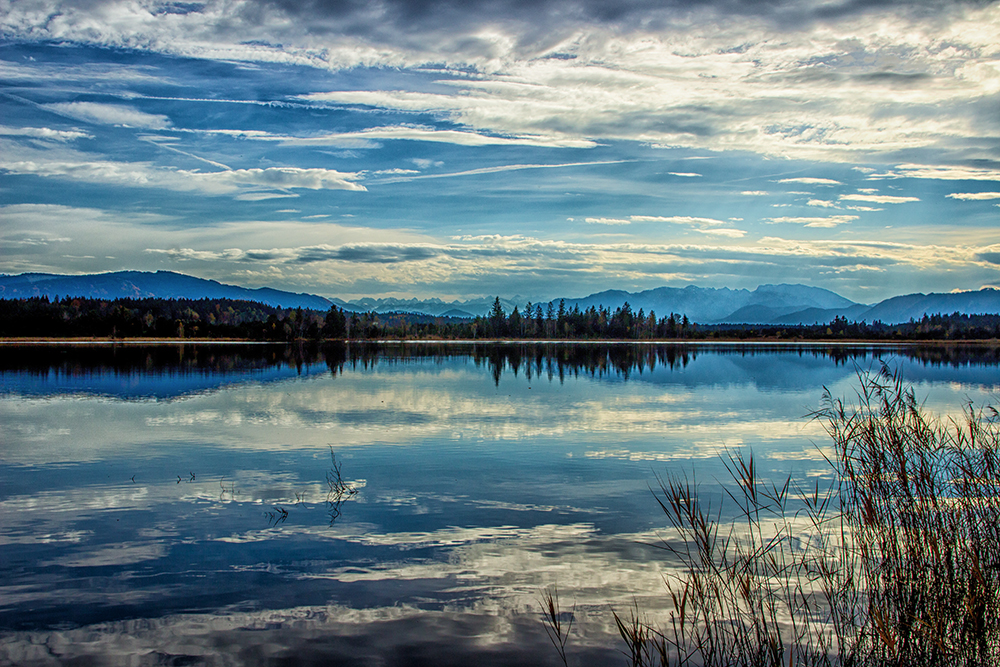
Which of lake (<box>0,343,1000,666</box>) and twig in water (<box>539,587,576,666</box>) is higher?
lake (<box>0,343,1000,666</box>)

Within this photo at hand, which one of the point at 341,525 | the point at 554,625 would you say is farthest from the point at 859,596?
the point at 341,525

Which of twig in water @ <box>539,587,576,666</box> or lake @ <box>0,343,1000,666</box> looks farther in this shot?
lake @ <box>0,343,1000,666</box>

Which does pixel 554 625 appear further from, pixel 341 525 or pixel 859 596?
pixel 341 525

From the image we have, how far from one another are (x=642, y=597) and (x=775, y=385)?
4402cm

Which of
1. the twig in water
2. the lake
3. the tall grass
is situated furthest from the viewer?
the lake

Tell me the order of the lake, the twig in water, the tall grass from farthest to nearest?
1. the lake
2. the twig in water
3. the tall grass

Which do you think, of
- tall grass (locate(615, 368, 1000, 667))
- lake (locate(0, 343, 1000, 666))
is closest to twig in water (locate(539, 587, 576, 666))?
lake (locate(0, 343, 1000, 666))

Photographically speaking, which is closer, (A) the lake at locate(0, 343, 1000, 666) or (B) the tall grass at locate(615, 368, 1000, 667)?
(B) the tall grass at locate(615, 368, 1000, 667)

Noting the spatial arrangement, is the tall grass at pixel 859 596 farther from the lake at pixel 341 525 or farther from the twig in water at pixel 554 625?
the lake at pixel 341 525

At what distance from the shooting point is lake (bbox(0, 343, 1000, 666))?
924cm

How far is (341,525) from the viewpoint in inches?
553

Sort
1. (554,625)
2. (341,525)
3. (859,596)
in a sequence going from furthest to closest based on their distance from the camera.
→ (341,525)
(859,596)
(554,625)

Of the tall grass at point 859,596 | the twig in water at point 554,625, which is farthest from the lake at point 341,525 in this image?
the tall grass at point 859,596

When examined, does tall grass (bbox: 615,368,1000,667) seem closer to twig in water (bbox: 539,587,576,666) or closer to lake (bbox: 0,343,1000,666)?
twig in water (bbox: 539,587,576,666)
